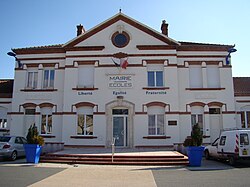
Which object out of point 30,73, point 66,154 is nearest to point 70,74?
point 30,73

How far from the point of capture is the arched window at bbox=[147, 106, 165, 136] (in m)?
17.9

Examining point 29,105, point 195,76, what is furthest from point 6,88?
point 195,76

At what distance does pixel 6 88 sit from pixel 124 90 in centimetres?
1070

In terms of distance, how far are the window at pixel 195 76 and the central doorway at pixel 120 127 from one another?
5.52m

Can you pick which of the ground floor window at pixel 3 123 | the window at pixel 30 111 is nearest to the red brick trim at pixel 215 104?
the window at pixel 30 111

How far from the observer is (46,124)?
19031 millimetres

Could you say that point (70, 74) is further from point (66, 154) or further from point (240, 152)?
point (240, 152)

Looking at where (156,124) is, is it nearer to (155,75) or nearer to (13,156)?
(155,75)

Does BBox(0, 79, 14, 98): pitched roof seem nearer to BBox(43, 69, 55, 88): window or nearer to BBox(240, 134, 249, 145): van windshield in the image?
BBox(43, 69, 55, 88): window

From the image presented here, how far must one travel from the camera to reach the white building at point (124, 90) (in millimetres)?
17984

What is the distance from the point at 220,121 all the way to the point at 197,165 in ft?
23.7

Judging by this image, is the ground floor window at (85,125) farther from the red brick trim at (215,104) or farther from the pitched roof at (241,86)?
the pitched roof at (241,86)

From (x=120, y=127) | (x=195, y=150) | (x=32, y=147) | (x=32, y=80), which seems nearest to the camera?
(x=195, y=150)

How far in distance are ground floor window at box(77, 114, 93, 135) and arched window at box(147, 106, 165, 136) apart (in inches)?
170
